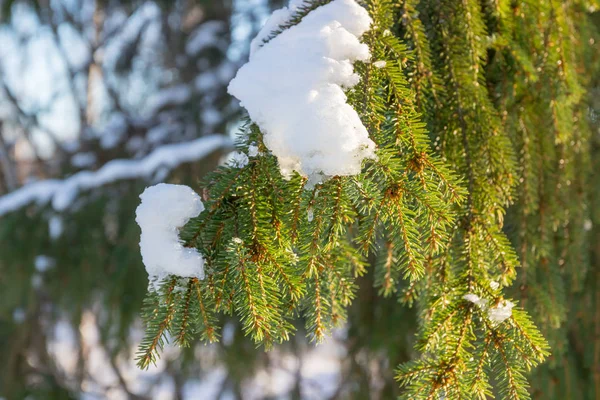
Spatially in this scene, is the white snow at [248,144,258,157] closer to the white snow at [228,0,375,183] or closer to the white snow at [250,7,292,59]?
the white snow at [228,0,375,183]

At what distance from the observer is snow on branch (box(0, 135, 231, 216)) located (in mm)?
2270

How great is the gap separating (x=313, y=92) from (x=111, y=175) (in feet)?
5.94

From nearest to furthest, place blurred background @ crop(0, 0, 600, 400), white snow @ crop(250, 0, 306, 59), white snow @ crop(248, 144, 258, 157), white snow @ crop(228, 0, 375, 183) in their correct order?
white snow @ crop(228, 0, 375, 183) → white snow @ crop(248, 144, 258, 157) → white snow @ crop(250, 0, 306, 59) → blurred background @ crop(0, 0, 600, 400)

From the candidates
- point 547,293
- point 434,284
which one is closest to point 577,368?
point 547,293

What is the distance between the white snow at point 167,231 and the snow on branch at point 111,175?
1.38 metres

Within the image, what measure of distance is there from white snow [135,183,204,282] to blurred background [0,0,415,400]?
34cm

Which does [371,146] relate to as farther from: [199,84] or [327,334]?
[199,84]

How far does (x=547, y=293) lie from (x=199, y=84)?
235cm

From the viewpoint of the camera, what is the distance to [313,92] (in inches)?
31.1

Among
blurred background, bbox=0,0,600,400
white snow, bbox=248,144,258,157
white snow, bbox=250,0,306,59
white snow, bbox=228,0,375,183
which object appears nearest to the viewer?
white snow, bbox=228,0,375,183

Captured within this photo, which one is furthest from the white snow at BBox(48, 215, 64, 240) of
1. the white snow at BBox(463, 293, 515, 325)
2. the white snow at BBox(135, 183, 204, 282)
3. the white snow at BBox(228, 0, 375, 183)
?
the white snow at BBox(463, 293, 515, 325)

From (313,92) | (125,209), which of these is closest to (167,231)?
(313,92)

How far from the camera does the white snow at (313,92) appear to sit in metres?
0.74

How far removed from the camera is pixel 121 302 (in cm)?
213
